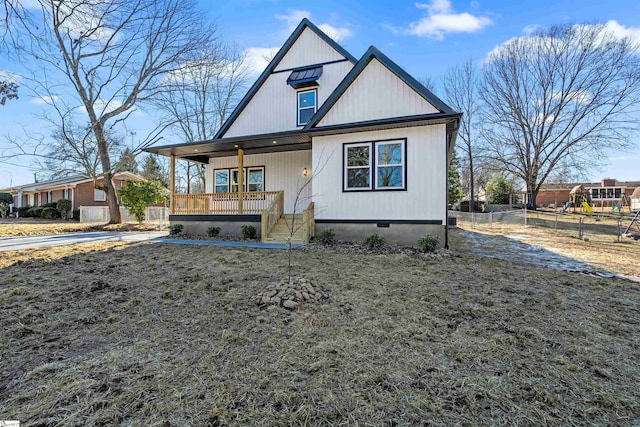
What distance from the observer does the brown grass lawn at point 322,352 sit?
7.39 ft

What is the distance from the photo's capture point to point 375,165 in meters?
10.2

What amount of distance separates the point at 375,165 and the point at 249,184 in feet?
22.9

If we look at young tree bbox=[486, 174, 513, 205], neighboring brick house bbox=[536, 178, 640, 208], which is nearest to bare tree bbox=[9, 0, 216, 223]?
young tree bbox=[486, 174, 513, 205]

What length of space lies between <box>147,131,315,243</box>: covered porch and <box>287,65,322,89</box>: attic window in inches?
119

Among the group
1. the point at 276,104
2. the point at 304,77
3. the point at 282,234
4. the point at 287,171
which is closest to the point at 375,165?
the point at 282,234

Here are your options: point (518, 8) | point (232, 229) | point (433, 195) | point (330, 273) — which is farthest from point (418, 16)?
point (330, 273)

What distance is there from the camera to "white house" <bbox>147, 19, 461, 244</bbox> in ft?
31.7

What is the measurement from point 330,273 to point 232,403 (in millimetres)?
4104

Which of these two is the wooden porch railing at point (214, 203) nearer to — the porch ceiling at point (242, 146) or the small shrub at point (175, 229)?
the small shrub at point (175, 229)

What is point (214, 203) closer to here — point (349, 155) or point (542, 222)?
point (349, 155)

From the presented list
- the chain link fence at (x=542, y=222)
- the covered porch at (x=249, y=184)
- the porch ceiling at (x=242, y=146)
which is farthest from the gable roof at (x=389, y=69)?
the chain link fence at (x=542, y=222)

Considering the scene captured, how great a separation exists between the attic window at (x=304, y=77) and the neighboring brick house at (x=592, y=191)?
4509cm

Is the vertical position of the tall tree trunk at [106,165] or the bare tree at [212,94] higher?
the bare tree at [212,94]

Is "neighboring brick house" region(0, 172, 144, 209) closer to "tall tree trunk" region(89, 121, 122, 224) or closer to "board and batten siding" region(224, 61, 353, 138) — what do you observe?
"tall tree trunk" region(89, 121, 122, 224)
